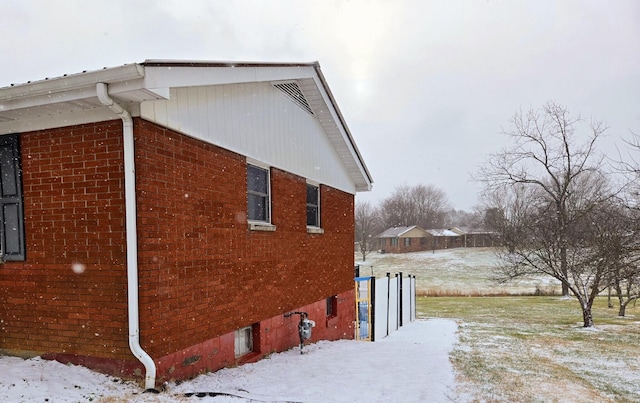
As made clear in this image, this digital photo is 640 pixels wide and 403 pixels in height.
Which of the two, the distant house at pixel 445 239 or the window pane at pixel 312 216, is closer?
the window pane at pixel 312 216

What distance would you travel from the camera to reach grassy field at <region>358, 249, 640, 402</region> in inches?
255

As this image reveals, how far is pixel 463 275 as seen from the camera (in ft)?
151

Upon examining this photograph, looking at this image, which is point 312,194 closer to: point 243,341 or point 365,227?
point 243,341

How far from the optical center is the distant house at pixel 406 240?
66.8 meters

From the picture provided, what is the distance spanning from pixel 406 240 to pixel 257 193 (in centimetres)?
6187

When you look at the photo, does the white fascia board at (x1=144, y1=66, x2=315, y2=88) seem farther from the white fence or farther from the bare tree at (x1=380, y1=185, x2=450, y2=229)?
the bare tree at (x1=380, y1=185, x2=450, y2=229)

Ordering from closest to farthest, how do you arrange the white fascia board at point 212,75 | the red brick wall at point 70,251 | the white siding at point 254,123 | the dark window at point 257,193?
the white fascia board at point 212,75, the red brick wall at point 70,251, the white siding at point 254,123, the dark window at point 257,193

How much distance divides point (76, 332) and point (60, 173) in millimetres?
1782

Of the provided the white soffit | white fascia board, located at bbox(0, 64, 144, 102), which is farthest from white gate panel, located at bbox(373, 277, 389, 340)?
white fascia board, located at bbox(0, 64, 144, 102)

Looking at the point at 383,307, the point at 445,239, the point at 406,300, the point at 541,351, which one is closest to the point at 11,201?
the point at 383,307

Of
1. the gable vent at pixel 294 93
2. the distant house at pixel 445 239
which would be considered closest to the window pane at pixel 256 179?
the gable vent at pixel 294 93

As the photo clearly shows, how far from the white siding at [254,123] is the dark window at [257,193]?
244mm

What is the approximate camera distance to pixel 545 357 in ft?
34.0

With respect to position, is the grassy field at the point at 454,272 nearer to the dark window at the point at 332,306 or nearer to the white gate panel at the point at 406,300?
the white gate panel at the point at 406,300
